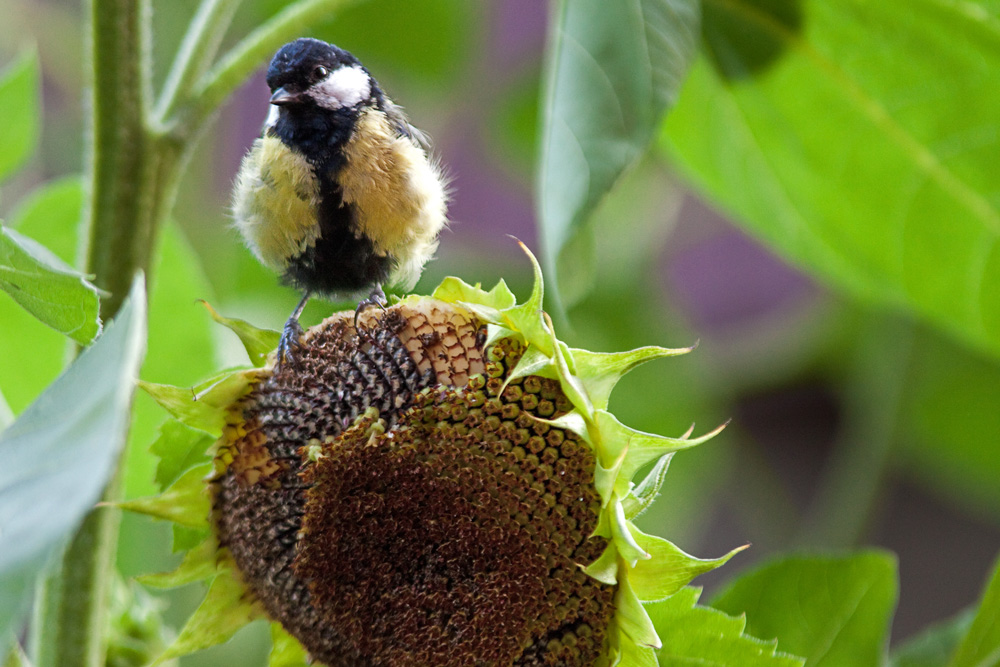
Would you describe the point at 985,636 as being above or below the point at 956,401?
above

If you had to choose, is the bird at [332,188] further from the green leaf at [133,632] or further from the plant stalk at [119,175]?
the green leaf at [133,632]

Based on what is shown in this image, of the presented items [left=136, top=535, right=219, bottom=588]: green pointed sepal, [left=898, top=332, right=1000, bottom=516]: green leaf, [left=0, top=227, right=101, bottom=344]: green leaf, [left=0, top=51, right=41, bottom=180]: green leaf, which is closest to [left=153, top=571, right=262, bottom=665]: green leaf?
Result: [left=136, top=535, right=219, bottom=588]: green pointed sepal

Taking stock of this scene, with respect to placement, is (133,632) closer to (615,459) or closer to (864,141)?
(615,459)

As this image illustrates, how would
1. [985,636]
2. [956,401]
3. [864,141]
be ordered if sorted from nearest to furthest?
[985,636] < [864,141] < [956,401]

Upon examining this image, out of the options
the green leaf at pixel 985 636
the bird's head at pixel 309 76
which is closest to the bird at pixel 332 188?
the bird's head at pixel 309 76

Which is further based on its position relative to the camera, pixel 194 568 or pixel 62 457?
pixel 194 568

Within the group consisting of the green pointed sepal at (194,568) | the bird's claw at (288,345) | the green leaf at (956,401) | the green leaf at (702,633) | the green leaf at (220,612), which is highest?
the bird's claw at (288,345)

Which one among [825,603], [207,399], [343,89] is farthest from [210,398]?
[825,603]
